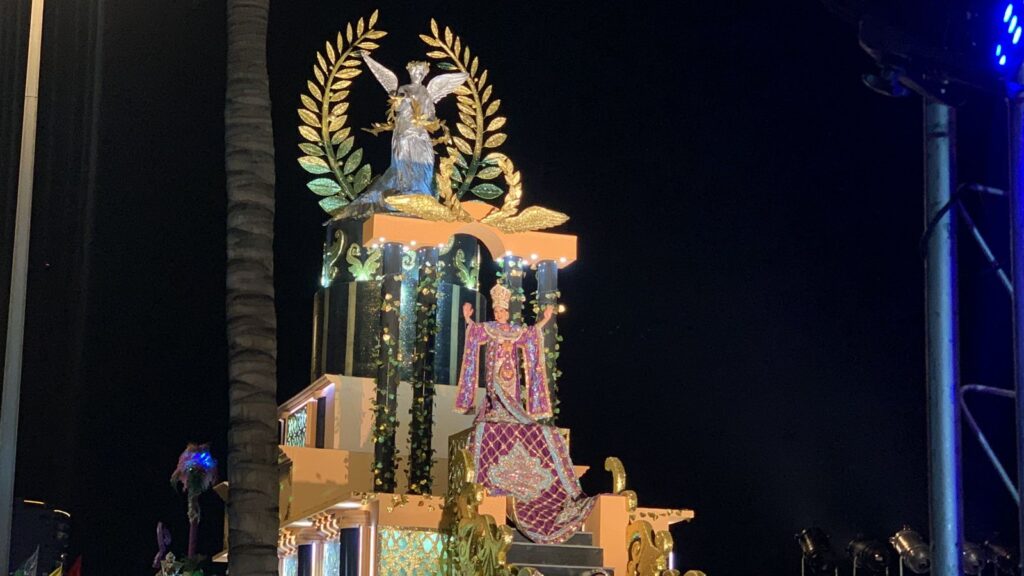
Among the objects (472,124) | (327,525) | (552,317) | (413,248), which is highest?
(472,124)

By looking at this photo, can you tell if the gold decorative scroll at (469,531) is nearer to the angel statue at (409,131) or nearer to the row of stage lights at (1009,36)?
the angel statue at (409,131)

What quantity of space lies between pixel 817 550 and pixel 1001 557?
296 cm

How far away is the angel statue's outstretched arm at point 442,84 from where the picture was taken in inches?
782

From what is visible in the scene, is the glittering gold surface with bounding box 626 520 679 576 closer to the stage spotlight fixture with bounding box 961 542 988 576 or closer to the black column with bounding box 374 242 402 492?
the black column with bounding box 374 242 402 492

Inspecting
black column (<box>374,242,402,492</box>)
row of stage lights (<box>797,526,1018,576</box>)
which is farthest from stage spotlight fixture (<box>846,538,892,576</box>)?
black column (<box>374,242,402,492</box>)

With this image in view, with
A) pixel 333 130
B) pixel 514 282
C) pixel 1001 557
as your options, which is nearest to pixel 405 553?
pixel 514 282

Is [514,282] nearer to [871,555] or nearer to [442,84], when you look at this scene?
[442,84]

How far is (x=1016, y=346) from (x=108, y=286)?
2037 cm

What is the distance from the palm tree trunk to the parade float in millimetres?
5619

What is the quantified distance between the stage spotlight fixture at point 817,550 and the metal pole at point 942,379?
16516 mm

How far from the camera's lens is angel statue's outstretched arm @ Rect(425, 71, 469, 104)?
19875 mm

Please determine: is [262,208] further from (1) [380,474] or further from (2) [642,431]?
(2) [642,431]

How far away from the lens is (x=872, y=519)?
79.3 ft

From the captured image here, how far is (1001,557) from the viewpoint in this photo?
2150cm
